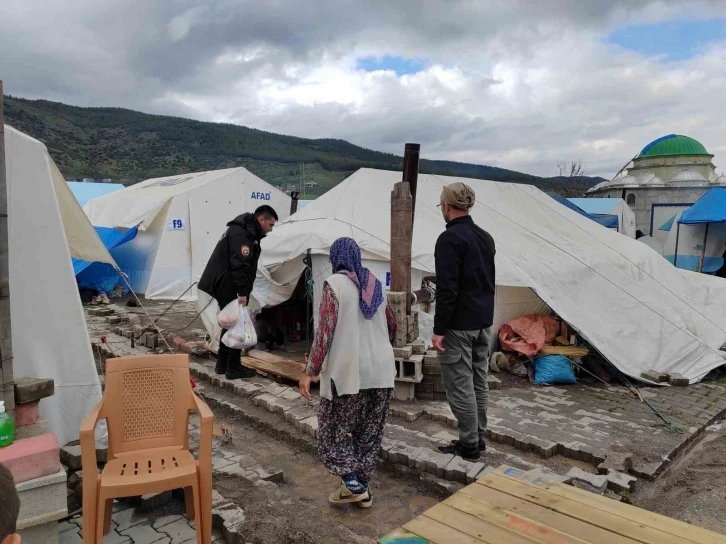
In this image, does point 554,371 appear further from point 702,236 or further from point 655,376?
point 702,236

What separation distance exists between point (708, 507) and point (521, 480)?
2.04 m

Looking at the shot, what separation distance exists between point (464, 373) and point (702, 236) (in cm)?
1497

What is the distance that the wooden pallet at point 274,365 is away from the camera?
568 cm

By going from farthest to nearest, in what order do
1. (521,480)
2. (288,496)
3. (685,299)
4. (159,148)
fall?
1. (159,148)
2. (685,299)
3. (288,496)
4. (521,480)

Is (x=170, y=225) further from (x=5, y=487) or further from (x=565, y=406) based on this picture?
(x=5, y=487)

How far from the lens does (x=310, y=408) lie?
15.4ft

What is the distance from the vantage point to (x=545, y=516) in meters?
2.00

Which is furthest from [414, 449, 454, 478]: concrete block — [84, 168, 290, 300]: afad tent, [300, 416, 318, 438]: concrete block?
[84, 168, 290, 300]: afad tent

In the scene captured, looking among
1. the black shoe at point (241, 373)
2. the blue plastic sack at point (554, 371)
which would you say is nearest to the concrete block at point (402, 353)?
the black shoe at point (241, 373)

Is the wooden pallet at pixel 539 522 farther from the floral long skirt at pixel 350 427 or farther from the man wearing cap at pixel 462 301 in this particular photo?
the man wearing cap at pixel 462 301

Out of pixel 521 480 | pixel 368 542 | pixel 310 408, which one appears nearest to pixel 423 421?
pixel 310 408

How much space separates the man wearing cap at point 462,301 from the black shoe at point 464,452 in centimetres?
2

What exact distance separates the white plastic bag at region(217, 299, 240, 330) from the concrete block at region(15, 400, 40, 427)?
8.25ft

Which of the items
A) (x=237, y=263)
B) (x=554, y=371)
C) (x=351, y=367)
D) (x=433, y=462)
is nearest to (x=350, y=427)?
(x=351, y=367)
